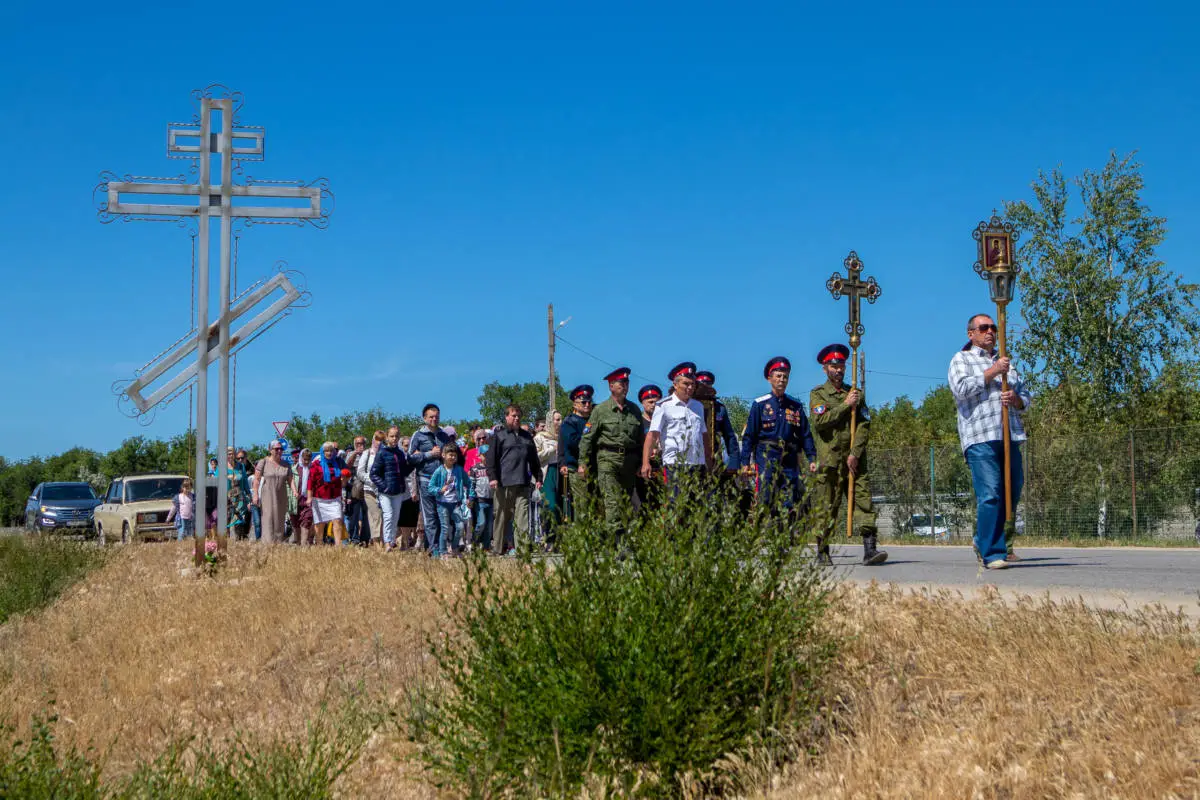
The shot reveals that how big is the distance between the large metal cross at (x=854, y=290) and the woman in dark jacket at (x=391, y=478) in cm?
671

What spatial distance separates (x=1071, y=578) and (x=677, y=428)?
3367 millimetres

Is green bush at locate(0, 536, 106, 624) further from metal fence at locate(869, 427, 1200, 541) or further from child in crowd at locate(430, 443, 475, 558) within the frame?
metal fence at locate(869, 427, 1200, 541)

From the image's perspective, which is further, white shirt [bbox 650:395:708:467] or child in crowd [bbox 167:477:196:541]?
child in crowd [bbox 167:477:196:541]

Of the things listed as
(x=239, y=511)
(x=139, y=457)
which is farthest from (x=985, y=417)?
(x=139, y=457)

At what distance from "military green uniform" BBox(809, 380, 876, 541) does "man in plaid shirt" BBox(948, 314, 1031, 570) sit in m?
1.18

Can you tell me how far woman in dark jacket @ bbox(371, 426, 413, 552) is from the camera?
54.7 feet

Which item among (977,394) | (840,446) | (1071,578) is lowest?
(1071,578)

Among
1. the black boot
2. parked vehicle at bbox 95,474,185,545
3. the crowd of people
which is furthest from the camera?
parked vehicle at bbox 95,474,185,545

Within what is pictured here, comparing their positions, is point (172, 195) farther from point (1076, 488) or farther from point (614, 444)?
point (1076, 488)

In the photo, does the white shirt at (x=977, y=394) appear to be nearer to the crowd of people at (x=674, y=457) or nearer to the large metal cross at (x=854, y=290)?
the crowd of people at (x=674, y=457)

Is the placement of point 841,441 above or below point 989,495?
above

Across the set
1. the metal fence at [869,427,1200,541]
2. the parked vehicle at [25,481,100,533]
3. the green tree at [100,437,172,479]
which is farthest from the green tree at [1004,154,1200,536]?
the green tree at [100,437,172,479]

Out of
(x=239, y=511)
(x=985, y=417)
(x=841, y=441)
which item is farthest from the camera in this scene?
(x=239, y=511)

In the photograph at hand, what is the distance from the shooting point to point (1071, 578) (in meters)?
9.58
